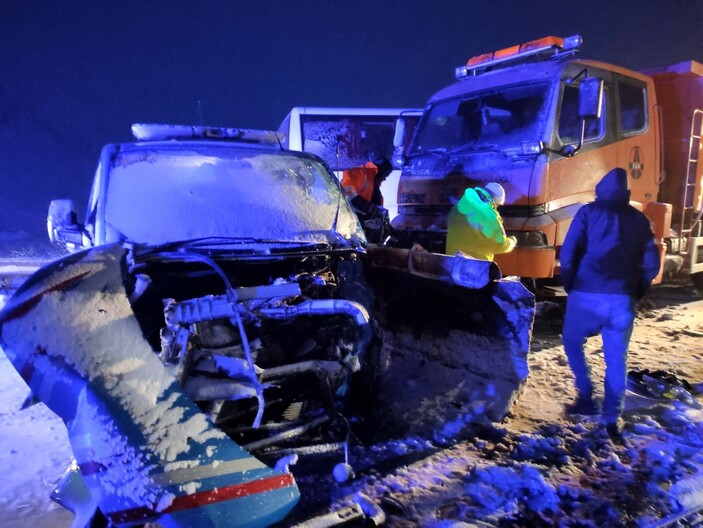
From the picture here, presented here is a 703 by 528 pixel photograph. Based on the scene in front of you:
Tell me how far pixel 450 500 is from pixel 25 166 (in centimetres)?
Result: 4536

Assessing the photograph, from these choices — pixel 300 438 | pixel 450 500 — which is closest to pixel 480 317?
pixel 450 500

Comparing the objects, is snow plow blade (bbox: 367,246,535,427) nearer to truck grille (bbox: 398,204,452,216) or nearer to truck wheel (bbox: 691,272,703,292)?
truck grille (bbox: 398,204,452,216)

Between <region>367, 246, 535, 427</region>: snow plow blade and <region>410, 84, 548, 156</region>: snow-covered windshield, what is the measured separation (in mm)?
2281

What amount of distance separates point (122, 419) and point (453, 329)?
7.79ft

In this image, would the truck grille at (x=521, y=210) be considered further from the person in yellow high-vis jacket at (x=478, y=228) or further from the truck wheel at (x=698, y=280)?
the truck wheel at (x=698, y=280)

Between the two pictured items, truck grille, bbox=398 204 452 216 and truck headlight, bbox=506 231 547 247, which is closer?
truck headlight, bbox=506 231 547 247

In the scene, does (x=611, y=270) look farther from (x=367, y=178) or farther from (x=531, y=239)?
(x=367, y=178)

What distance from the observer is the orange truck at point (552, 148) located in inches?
183

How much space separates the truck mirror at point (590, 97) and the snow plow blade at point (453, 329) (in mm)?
2417

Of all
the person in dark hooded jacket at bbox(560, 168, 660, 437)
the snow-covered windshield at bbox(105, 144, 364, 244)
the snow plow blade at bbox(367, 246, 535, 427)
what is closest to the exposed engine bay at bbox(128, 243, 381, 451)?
the snow-covered windshield at bbox(105, 144, 364, 244)

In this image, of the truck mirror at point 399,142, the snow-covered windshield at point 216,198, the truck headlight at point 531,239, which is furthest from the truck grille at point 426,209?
the snow-covered windshield at point 216,198

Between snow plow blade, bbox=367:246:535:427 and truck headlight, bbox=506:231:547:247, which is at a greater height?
truck headlight, bbox=506:231:547:247

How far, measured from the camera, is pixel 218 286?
10.2ft

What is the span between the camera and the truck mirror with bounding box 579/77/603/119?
14.5 ft
